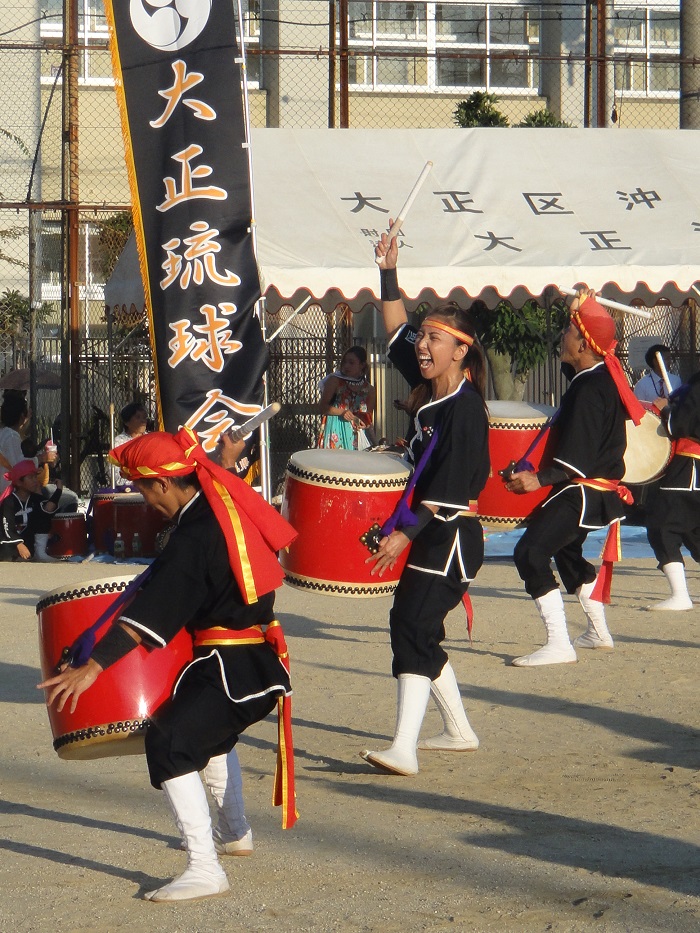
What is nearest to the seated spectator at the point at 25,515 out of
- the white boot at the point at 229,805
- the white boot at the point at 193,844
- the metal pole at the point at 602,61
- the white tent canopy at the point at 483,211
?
the white tent canopy at the point at 483,211

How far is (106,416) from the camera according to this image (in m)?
12.4

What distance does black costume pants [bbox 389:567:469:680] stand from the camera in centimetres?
454

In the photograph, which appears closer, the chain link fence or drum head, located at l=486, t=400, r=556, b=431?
drum head, located at l=486, t=400, r=556, b=431

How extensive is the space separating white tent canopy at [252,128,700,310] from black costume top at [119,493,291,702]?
615 centimetres

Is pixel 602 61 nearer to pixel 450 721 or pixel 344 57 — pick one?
pixel 344 57

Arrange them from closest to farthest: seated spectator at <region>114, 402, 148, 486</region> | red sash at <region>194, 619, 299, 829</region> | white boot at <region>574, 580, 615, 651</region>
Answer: red sash at <region>194, 619, 299, 829</region> → white boot at <region>574, 580, 615, 651</region> → seated spectator at <region>114, 402, 148, 486</region>

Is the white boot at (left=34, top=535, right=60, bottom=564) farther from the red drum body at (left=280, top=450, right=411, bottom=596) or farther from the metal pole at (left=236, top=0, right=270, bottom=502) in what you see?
the red drum body at (left=280, top=450, right=411, bottom=596)

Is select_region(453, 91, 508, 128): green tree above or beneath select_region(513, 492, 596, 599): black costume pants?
above

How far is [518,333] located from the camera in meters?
14.8

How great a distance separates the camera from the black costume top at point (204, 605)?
3.33m

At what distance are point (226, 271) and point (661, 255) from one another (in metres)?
3.46

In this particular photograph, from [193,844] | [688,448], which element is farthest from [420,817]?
[688,448]

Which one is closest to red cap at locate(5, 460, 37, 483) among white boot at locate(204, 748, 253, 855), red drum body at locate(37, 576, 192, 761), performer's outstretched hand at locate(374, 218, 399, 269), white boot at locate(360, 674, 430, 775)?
performer's outstretched hand at locate(374, 218, 399, 269)

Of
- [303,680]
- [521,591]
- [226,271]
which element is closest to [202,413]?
[226,271]
